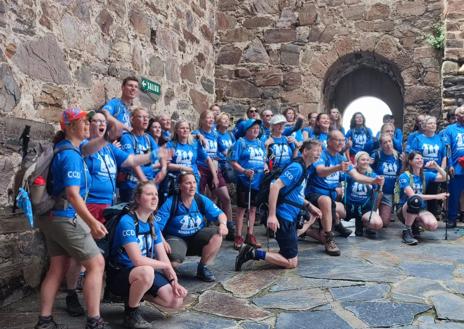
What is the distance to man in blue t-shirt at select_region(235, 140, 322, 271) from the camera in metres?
4.41

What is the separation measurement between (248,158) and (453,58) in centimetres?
400

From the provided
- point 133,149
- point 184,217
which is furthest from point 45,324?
point 133,149

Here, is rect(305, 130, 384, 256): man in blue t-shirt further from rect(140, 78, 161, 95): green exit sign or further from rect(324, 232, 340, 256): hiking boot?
rect(140, 78, 161, 95): green exit sign

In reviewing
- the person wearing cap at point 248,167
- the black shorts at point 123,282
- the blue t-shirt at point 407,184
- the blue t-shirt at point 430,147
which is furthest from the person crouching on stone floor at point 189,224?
the blue t-shirt at point 430,147

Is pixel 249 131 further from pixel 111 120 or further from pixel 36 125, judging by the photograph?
pixel 36 125

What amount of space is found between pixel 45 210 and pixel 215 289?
5.35 ft

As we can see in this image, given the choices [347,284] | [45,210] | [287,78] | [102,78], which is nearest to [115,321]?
[45,210]

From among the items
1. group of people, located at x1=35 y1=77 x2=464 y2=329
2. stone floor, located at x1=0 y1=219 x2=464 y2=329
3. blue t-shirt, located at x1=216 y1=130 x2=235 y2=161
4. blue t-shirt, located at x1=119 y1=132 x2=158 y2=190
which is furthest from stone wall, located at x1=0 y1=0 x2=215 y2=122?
stone floor, located at x1=0 y1=219 x2=464 y2=329

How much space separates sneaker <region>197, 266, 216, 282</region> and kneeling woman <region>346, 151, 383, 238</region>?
241 centimetres

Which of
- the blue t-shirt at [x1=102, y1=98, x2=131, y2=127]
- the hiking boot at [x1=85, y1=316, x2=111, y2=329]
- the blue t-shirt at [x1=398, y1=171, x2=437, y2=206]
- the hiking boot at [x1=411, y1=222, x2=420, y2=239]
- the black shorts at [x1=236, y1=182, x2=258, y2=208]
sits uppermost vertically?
the blue t-shirt at [x1=102, y1=98, x2=131, y2=127]

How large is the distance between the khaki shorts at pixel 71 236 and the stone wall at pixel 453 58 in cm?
614

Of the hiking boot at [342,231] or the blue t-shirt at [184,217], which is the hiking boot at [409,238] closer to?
the hiking boot at [342,231]

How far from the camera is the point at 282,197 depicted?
4.59 metres

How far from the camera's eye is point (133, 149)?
176 inches
